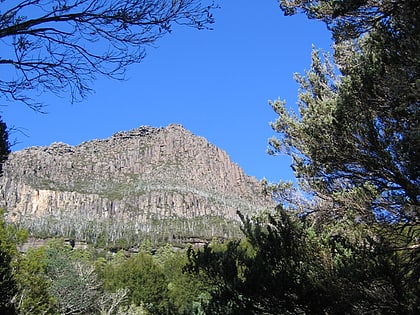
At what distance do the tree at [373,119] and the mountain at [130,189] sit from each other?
304 feet

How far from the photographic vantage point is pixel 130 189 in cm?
14712

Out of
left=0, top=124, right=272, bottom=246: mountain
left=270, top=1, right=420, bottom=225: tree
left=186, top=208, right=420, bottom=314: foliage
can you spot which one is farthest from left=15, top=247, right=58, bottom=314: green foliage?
left=0, top=124, right=272, bottom=246: mountain

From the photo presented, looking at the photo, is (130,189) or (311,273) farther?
(130,189)

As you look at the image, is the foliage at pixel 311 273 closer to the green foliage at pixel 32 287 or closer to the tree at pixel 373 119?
the tree at pixel 373 119

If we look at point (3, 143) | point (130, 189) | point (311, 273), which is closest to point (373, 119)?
point (311, 273)

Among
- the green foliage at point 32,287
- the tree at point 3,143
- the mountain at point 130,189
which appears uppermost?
the mountain at point 130,189

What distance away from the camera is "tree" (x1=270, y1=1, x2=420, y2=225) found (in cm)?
502

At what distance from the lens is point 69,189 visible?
479 feet

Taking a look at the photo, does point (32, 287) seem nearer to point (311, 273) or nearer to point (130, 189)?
point (311, 273)

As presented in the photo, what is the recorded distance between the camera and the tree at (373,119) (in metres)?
5.02

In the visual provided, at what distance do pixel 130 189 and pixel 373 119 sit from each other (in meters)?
145

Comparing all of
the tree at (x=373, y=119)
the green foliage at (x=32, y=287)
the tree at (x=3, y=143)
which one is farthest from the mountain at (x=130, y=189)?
the tree at (x=3, y=143)

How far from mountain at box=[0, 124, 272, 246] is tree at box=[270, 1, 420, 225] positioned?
92.7 m

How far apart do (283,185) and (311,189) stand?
827mm
